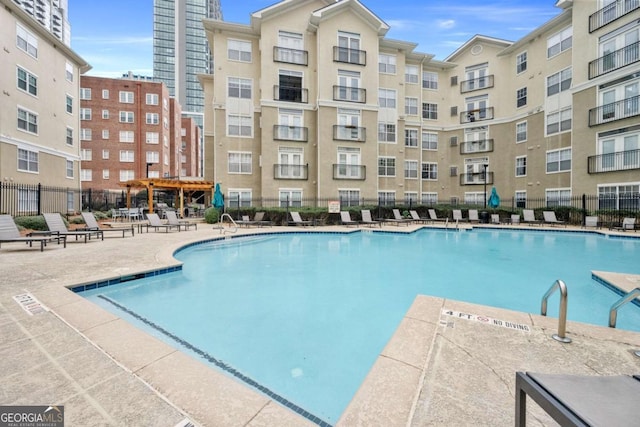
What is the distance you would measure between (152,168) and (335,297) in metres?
40.1

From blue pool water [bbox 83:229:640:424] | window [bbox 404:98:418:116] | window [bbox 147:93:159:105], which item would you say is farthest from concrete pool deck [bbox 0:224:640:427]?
window [bbox 147:93:159:105]

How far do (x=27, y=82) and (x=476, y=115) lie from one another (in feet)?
109

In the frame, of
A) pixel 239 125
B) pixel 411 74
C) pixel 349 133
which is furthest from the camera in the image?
pixel 411 74

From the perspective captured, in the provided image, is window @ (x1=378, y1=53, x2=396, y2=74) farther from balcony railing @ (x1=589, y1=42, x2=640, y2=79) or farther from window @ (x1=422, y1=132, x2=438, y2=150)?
balcony railing @ (x1=589, y1=42, x2=640, y2=79)

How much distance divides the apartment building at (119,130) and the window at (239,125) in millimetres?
21343

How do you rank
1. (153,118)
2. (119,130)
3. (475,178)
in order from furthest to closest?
1. (153,118)
2. (119,130)
3. (475,178)

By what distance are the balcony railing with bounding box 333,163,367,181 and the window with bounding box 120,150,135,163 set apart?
2920 cm

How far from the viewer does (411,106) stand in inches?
1040

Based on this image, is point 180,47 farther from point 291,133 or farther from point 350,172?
point 350,172

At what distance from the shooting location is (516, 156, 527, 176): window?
79.0 feet

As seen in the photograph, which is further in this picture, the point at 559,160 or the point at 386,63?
the point at 386,63

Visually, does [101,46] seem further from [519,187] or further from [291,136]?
[519,187]

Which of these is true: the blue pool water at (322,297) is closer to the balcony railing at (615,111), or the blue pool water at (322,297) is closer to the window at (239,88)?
the balcony railing at (615,111)

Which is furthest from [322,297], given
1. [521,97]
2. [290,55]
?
[521,97]
